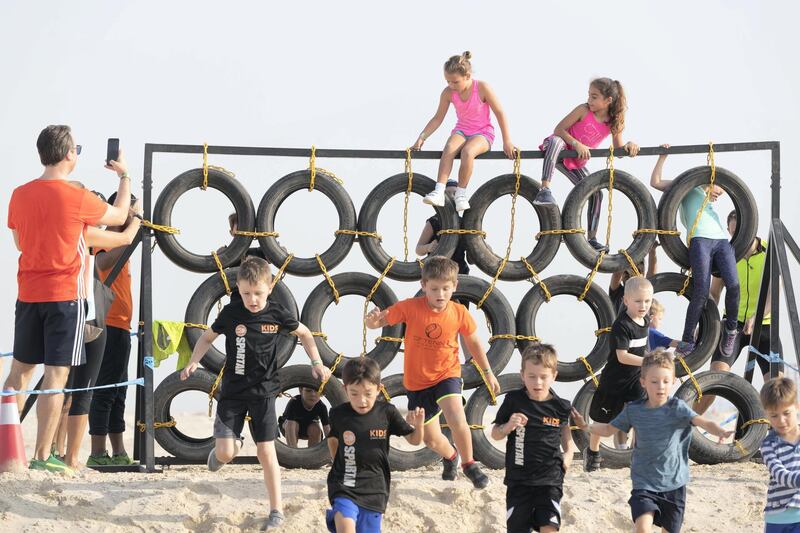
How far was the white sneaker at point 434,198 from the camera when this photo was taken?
9062 mm

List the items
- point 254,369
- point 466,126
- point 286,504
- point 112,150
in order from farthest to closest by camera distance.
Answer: point 466,126
point 112,150
point 286,504
point 254,369

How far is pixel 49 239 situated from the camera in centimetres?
771

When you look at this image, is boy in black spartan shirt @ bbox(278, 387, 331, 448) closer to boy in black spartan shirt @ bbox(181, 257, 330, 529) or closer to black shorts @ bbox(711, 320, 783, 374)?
boy in black spartan shirt @ bbox(181, 257, 330, 529)

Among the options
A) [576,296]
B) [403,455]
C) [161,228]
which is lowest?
[403,455]

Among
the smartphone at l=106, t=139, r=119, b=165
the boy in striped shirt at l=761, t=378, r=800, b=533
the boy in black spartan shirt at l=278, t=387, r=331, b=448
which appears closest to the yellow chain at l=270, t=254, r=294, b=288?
the boy in black spartan shirt at l=278, t=387, r=331, b=448

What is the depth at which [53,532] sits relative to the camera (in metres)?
7.04

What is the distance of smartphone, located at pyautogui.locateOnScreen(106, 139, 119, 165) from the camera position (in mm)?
8430

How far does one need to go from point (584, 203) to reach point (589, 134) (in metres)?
0.60

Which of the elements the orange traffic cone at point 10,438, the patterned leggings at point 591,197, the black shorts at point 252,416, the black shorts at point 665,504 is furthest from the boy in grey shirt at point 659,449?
the orange traffic cone at point 10,438

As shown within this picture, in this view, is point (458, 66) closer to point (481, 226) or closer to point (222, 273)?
point (481, 226)

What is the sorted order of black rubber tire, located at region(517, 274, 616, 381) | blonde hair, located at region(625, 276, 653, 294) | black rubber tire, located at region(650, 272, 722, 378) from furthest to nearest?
1. black rubber tire, located at region(650, 272, 722, 378)
2. black rubber tire, located at region(517, 274, 616, 381)
3. blonde hair, located at region(625, 276, 653, 294)

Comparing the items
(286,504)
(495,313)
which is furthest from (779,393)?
(495,313)

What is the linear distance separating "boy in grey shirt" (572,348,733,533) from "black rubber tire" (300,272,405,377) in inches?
111

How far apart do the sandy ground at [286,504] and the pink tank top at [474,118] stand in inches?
111
